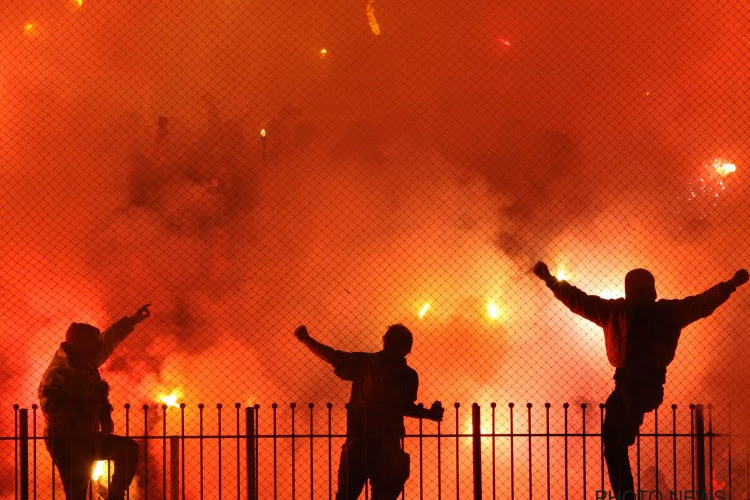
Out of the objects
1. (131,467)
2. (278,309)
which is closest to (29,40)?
(278,309)

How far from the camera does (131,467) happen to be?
8.00m

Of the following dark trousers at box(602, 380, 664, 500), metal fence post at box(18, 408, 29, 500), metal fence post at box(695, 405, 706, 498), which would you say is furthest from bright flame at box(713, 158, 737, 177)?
metal fence post at box(18, 408, 29, 500)

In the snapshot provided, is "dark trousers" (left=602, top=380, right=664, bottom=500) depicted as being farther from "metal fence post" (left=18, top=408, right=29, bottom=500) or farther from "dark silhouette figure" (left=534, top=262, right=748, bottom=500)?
"metal fence post" (left=18, top=408, right=29, bottom=500)

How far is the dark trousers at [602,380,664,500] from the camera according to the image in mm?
7500

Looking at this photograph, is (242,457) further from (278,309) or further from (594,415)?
(594,415)

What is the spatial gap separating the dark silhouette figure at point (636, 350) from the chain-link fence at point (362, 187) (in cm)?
529

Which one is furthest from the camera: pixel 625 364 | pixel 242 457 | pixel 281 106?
pixel 281 106

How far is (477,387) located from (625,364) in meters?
5.76

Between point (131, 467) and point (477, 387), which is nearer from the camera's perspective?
point (131, 467)

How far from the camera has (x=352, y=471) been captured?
7.57m

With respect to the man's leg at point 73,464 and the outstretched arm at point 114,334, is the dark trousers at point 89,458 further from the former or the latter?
the outstretched arm at point 114,334

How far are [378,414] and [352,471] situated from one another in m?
0.47

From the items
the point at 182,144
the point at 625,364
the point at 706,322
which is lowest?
the point at 625,364

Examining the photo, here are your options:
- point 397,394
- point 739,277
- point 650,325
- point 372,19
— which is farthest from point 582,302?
point 372,19
